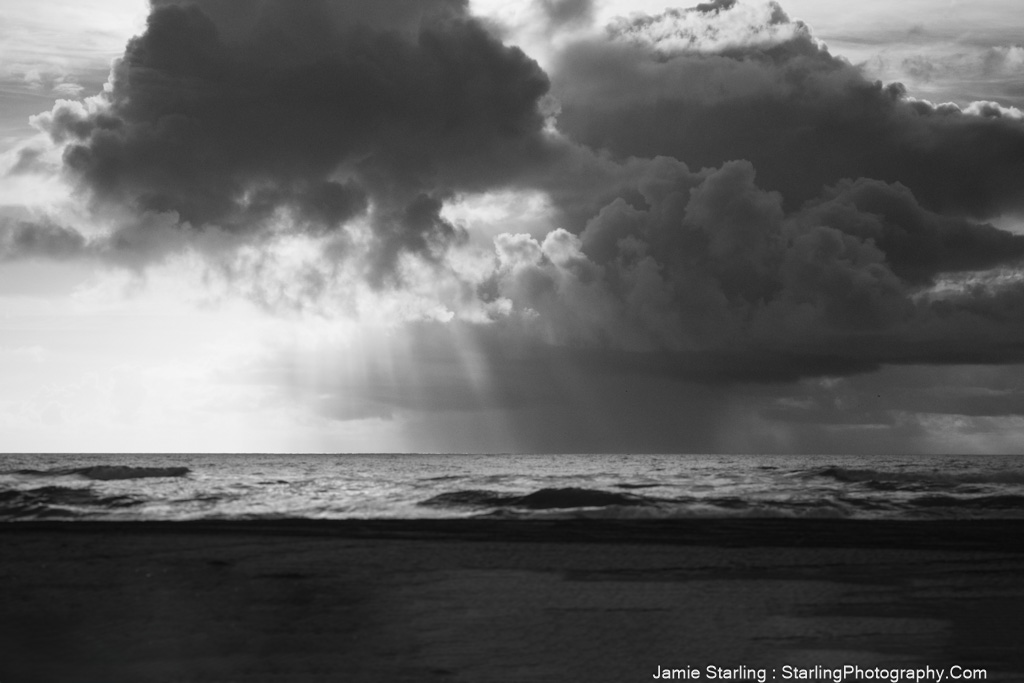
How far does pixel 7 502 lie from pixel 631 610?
87.3 ft

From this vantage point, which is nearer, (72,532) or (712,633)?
(712,633)

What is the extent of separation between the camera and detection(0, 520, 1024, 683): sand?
9633 millimetres

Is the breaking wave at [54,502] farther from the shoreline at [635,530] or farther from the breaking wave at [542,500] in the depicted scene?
the breaking wave at [542,500]

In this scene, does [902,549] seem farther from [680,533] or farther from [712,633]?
[712,633]

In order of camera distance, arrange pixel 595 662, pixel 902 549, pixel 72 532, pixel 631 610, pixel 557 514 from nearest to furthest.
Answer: pixel 595 662
pixel 631 610
pixel 902 549
pixel 72 532
pixel 557 514

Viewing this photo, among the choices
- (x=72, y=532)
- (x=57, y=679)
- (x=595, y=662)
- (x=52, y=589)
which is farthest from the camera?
(x=72, y=532)

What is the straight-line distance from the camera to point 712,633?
35.7 ft

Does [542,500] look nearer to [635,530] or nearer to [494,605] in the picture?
[635,530]

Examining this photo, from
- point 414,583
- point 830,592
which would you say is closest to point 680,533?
point 830,592

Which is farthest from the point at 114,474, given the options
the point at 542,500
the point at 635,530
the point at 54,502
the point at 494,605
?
the point at 494,605

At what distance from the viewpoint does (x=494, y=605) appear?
1236 centimetres

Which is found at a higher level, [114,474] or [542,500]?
[542,500]

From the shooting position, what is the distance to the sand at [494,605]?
31.6ft

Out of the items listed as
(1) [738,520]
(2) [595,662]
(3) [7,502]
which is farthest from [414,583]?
(3) [7,502]
